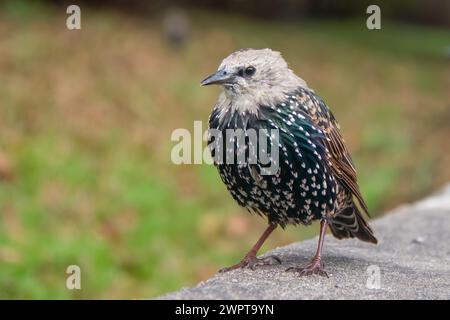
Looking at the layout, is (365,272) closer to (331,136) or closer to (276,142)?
(331,136)

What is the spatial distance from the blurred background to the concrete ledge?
3039 mm

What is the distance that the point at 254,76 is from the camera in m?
4.46

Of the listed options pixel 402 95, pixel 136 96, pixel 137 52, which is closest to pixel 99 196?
pixel 136 96

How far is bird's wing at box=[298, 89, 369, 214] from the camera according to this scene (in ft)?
15.0

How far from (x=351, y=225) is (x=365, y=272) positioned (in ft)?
1.98

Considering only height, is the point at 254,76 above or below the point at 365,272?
above

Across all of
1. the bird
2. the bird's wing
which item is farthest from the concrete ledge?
the bird's wing

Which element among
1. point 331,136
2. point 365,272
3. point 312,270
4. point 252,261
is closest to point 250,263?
point 252,261

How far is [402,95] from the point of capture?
1738 centimetres

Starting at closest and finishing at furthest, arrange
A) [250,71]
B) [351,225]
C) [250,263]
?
1. [250,71]
2. [250,263]
3. [351,225]

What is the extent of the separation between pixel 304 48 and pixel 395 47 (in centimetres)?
341

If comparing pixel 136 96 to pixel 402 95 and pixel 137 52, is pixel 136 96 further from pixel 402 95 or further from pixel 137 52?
pixel 402 95

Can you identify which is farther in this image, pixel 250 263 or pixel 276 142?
pixel 250 263

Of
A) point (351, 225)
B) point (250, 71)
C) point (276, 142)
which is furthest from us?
point (351, 225)
